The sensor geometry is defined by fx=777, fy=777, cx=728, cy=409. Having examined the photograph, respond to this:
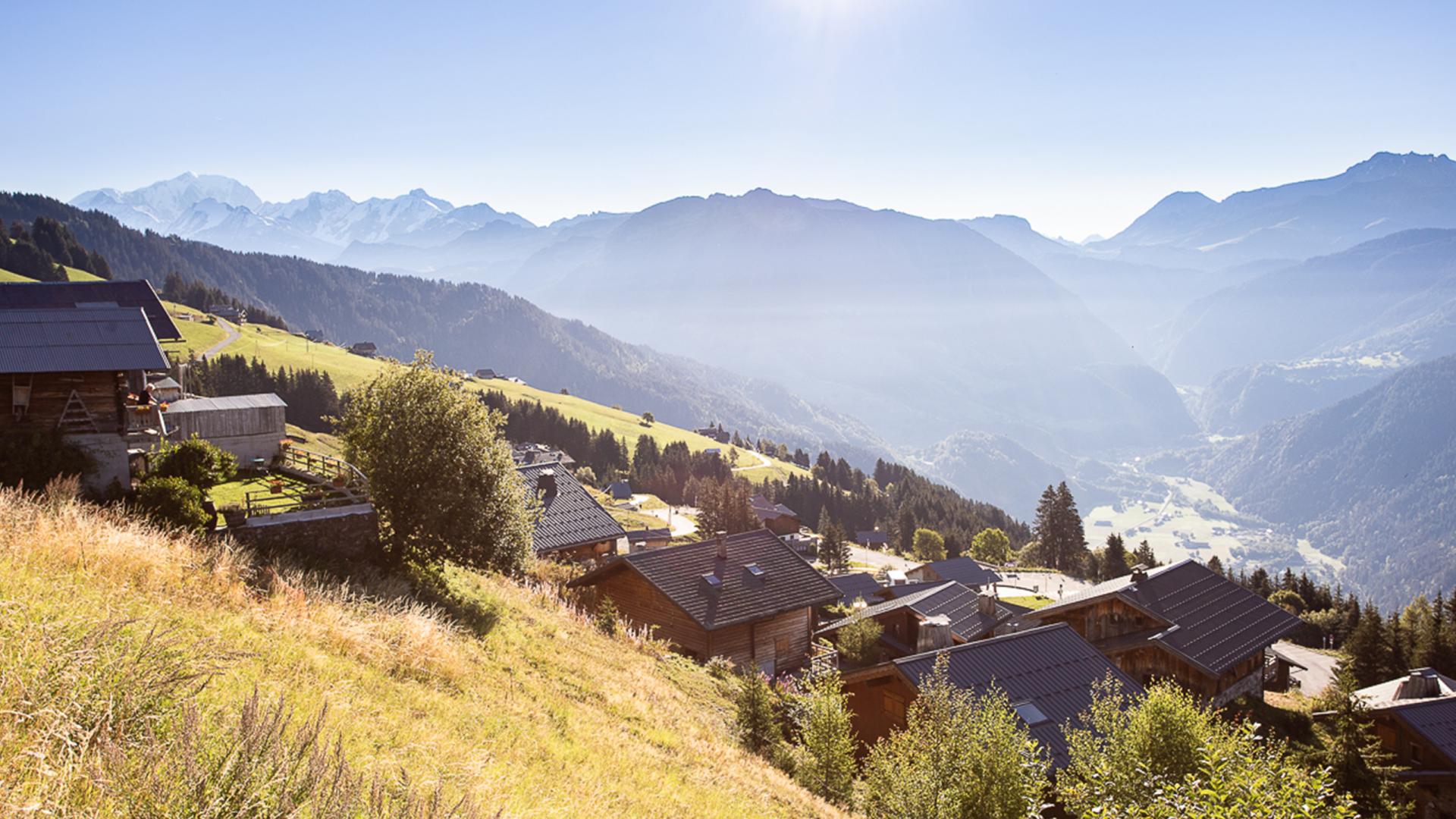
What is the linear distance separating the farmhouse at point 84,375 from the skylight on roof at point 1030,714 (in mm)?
29239

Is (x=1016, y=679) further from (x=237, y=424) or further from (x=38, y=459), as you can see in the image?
(x=237, y=424)

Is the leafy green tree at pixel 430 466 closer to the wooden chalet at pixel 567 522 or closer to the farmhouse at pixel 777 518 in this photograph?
the wooden chalet at pixel 567 522

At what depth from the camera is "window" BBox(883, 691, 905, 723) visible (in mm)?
29375

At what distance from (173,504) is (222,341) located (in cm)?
15588

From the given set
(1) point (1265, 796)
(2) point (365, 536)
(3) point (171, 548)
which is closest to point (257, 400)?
(2) point (365, 536)

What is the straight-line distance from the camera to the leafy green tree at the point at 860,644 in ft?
129

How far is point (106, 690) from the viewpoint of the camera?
736 cm

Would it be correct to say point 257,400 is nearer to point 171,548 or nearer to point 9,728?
point 171,548

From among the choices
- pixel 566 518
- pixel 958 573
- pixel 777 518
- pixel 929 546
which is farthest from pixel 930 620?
pixel 777 518

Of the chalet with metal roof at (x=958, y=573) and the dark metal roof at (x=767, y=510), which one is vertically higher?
→ the chalet with metal roof at (x=958, y=573)

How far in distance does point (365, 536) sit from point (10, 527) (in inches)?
418

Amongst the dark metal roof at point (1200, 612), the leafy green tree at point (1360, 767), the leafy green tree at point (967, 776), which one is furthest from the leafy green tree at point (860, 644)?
the leafy green tree at point (967, 776)

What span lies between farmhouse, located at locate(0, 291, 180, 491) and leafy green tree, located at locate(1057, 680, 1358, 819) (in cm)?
2671

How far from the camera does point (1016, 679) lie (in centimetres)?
2888
